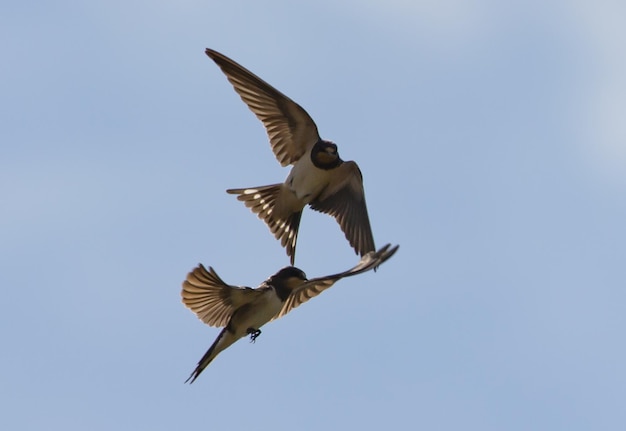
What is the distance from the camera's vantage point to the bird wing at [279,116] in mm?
8438

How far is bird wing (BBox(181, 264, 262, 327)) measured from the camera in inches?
284

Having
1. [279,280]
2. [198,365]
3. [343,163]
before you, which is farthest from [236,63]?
[198,365]

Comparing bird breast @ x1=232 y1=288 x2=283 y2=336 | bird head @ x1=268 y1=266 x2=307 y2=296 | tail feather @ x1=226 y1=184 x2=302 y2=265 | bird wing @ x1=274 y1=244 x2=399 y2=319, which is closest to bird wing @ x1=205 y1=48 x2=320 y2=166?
tail feather @ x1=226 y1=184 x2=302 y2=265

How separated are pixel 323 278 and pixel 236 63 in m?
2.14

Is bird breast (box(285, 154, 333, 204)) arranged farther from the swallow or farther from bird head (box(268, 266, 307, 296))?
bird head (box(268, 266, 307, 296))

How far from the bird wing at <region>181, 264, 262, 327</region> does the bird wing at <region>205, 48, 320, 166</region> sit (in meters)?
1.37

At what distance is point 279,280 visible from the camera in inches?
299

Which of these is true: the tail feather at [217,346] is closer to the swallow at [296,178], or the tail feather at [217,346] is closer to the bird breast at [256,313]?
the bird breast at [256,313]

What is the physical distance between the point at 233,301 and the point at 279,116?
154 cm

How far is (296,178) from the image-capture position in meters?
8.39

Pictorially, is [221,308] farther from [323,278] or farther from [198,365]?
[323,278]

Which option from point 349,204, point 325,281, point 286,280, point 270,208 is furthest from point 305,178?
point 286,280

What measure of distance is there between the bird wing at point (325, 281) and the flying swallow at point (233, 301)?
3.7 inches

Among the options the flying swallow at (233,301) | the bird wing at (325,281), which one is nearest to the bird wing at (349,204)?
the bird wing at (325,281)
